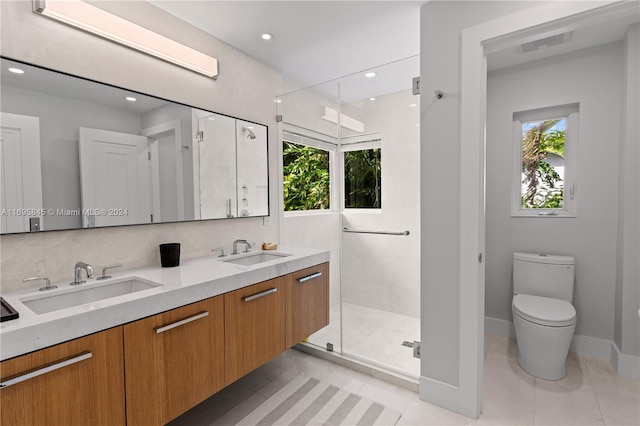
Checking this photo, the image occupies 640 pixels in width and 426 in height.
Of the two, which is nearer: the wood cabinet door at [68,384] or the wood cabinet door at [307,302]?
the wood cabinet door at [68,384]

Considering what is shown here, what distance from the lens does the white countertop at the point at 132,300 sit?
1.01m

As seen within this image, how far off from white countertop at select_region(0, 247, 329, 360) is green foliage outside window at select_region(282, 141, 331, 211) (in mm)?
831

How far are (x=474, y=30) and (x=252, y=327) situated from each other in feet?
6.79

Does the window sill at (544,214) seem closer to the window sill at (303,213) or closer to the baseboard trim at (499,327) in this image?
the baseboard trim at (499,327)

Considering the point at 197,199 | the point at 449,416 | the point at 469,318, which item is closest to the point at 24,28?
the point at 197,199

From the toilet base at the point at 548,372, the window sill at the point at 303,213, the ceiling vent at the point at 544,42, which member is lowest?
the toilet base at the point at 548,372

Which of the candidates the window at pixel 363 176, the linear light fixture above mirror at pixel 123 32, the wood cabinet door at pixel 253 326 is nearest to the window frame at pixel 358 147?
the window at pixel 363 176

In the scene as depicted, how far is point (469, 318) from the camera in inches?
69.4

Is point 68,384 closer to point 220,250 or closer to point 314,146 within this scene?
point 220,250

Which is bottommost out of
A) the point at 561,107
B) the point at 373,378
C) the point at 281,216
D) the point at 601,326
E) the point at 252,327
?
the point at 373,378

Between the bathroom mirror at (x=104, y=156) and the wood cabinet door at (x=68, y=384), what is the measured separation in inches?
28.1

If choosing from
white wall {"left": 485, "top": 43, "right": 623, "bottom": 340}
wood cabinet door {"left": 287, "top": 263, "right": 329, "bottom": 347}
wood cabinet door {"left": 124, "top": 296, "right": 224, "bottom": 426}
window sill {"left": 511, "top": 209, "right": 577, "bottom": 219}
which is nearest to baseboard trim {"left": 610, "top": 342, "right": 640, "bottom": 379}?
white wall {"left": 485, "top": 43, "right": 623, "bottom": 340}

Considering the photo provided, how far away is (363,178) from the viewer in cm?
258

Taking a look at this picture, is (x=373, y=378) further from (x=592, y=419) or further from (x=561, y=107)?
(x=561, y=107)
